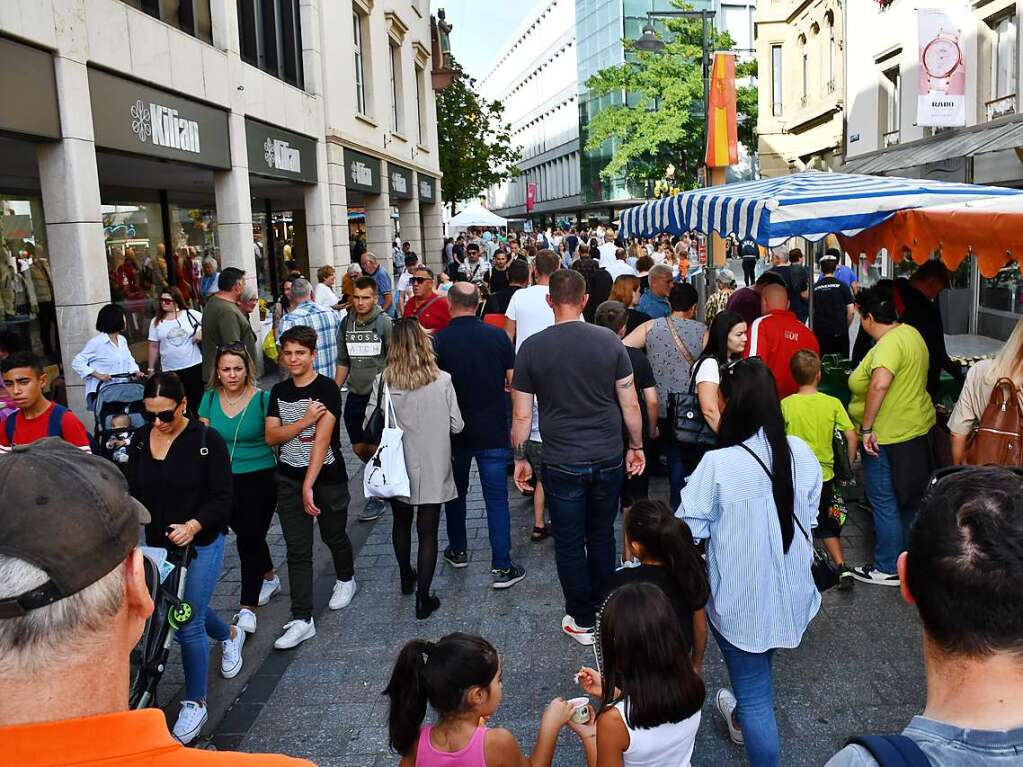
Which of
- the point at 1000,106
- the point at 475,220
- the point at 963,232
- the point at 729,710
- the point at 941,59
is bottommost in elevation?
the point at 729,710

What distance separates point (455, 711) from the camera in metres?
2.92

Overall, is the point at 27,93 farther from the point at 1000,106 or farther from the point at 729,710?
the point at 1000,106

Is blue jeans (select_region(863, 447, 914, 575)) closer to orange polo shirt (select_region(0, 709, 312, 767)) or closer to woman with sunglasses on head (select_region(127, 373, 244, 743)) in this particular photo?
woman with sunglasses on head (select_region(127, 373, 244, 743))

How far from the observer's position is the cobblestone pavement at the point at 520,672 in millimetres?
4070

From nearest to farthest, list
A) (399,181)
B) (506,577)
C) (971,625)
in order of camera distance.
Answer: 1. (971,625)
2. (506,577)
3. (399,181)

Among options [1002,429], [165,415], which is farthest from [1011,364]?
[165,415]

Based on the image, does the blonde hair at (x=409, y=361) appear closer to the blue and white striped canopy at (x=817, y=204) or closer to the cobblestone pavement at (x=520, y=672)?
the cobblestone pavement at (x=520, y=672)

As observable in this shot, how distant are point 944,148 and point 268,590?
16.5 metres

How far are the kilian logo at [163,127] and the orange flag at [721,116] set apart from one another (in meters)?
6.86

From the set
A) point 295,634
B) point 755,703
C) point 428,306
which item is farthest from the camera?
point 428,306

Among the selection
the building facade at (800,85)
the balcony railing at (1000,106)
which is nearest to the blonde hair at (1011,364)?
the balcony railing at (1000,106)

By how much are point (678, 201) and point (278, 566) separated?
5.59 meters

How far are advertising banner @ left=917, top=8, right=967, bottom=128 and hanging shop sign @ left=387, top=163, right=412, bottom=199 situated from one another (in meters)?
12.3

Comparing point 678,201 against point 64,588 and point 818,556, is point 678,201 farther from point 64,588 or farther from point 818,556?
point 64,588
